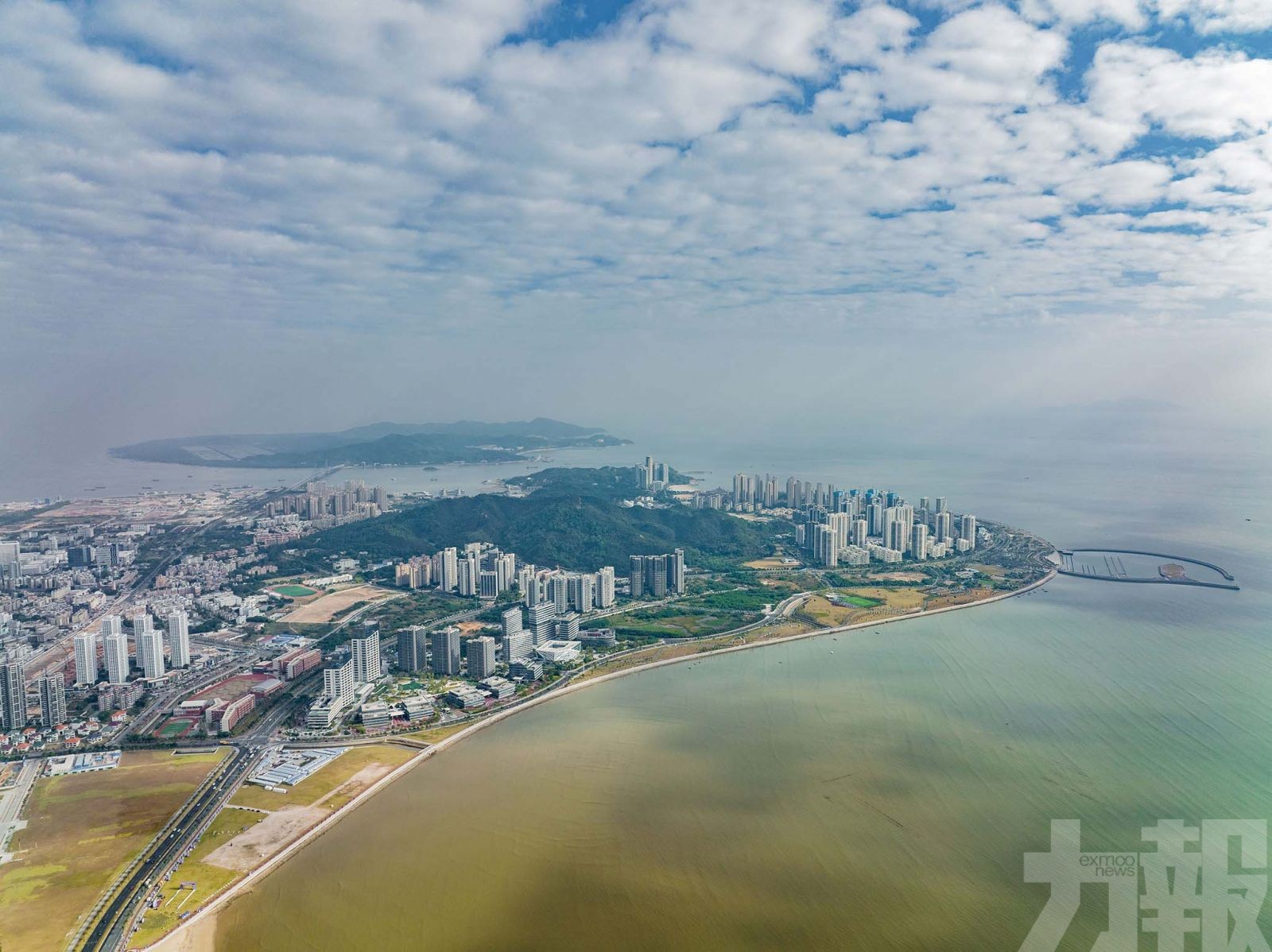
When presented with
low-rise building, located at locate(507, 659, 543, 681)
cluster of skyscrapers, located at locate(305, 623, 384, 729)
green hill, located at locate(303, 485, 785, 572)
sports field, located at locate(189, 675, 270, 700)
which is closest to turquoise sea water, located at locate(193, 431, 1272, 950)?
low-rise building, located at locate(507, 659, 543, 681)

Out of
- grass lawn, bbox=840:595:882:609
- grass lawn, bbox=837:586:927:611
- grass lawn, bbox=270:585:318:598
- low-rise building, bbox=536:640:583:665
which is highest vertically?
grass lawn, bbox=837:586:927:611

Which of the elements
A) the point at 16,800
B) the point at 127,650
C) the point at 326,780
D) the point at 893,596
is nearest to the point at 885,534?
the point at 893,596

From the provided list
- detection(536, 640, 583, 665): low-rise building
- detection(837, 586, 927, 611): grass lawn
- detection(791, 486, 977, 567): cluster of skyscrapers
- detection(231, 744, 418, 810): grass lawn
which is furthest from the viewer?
detection(791, 486, 977, 567): cluster of skyscrapers

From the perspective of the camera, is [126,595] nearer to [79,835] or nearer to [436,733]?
[436,733]

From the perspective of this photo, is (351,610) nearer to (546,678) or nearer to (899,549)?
(546,678)

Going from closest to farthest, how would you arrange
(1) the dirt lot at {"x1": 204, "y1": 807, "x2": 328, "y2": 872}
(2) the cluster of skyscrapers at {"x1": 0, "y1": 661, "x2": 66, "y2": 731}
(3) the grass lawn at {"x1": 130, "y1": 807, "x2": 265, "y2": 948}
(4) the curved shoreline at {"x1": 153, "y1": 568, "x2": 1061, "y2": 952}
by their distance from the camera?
(3) the grass lawn at {"x1": 130, "y1": 807, "x2": 265, "y2": 948}, (4) the curved shoreline at {"x1": 153, "y1": 568, "x2": 1061, "y2": 952}, (1) the dirt lot at {"x1": 204, "y1": 807, "x2": 328, "y2": 872}, (2) the cluster of skyscrapers at {"x1": 0, "y1": 661, "x2": 66, "y2": 731}

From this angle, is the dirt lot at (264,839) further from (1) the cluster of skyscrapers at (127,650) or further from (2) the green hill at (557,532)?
(2) the green hill at (557,532)

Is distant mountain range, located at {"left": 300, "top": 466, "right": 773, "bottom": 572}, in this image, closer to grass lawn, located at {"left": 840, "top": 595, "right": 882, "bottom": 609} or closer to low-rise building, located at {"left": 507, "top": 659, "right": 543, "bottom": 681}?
grass lawn, located at {"left": 840, "top": 595, "right": 882, "bottom": 609}
